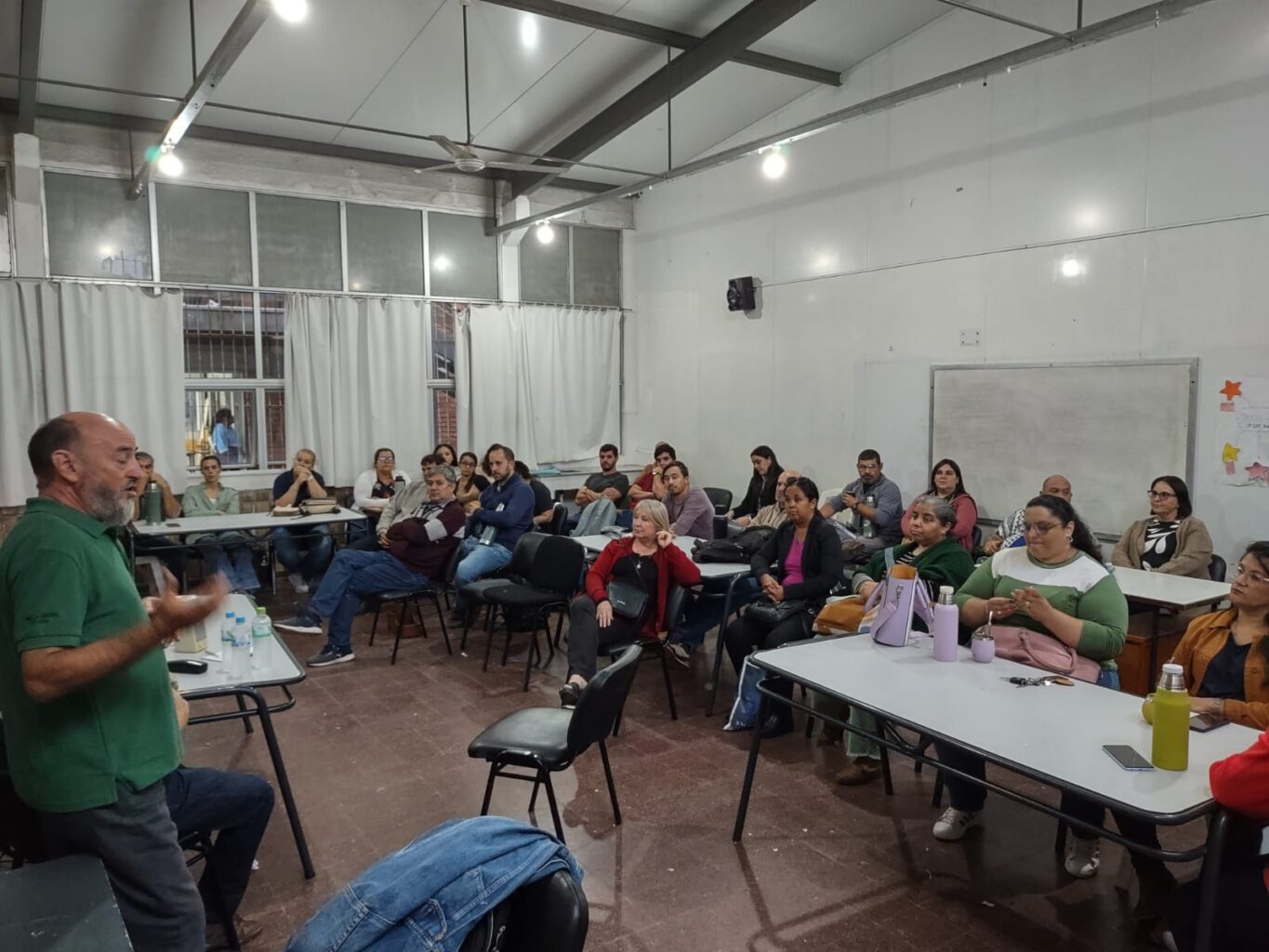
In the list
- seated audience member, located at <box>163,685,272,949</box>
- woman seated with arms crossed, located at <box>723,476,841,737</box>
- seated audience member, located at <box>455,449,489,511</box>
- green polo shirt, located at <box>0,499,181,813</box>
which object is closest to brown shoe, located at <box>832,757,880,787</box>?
woman seated with arms crossed, located at <box>723,476,841,737</box>

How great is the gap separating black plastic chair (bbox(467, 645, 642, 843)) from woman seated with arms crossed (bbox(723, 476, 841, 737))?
137cm

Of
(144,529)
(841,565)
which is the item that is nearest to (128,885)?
(841,565)

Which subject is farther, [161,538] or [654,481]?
[654,481]

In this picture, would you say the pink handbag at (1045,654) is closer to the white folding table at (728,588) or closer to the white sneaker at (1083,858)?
the white sneaker at (1083,858)

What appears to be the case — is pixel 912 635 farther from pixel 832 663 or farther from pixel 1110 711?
pixel 1110 711

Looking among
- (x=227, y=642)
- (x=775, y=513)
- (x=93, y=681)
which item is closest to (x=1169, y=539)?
(x=775, y=513)

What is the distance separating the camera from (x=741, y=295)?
7.89m

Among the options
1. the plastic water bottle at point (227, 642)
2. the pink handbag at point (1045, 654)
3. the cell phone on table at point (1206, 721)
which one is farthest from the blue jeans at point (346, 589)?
the cell phone on table at point (1206, 721)

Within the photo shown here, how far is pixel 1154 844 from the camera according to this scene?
263cm

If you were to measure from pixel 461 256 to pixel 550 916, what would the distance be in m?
7.94

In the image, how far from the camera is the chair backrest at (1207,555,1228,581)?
15.4ft

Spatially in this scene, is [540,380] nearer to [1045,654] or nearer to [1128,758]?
[1045,654]

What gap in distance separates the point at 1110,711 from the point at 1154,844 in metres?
0.59

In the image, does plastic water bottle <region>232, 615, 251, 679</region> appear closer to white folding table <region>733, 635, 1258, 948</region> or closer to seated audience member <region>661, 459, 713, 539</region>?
white folding table <region>733, 635, 1258, 948</region>
